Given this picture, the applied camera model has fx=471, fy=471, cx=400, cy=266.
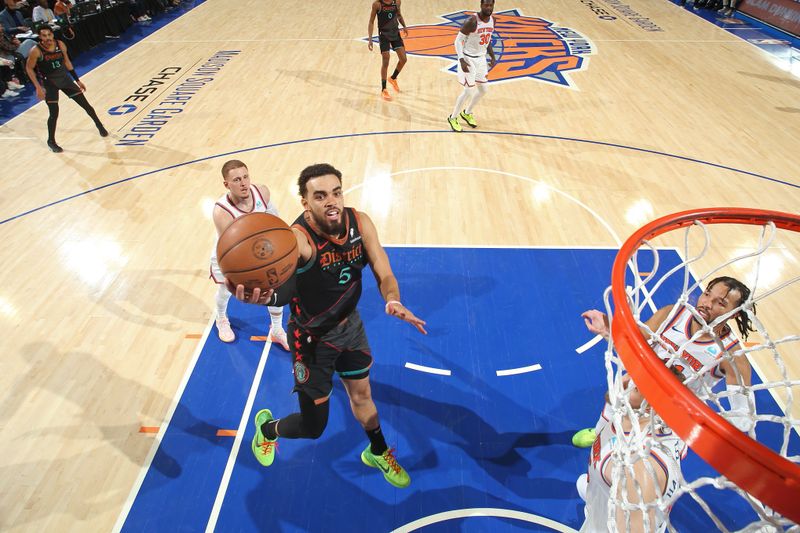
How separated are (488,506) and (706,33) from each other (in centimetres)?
1483

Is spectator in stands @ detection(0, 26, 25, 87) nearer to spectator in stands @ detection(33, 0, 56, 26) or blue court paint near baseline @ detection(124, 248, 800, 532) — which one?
spectator in stands @ detection(33, 0, 56, 26)

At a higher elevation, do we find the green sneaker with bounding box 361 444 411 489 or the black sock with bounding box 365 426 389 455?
the black sock with bounding box 365 426 389 455

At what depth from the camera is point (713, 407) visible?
9.64ft

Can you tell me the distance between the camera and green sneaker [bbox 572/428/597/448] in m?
3.46

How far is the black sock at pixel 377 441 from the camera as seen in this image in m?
3.22

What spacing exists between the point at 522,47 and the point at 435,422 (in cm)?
1064

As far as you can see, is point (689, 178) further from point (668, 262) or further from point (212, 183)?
point (212, 183)

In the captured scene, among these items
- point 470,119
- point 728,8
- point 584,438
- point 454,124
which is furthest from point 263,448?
point 728,8

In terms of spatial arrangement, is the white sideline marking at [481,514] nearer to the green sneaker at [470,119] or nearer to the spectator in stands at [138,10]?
the green sneaker at [470,119]

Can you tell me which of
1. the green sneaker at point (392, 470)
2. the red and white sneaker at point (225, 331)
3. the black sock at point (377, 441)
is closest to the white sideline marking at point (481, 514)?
the green sneaker at point (392, 470)

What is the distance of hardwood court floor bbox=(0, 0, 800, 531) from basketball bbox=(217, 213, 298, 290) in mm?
2047

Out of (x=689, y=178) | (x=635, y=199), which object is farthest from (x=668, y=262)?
(x=689, y=178)

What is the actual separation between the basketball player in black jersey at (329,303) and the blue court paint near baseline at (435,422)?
1.08ft

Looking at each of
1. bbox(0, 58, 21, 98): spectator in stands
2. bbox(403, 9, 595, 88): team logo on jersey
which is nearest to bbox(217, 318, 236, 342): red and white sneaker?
bbox(403, 9, 595, 88): team logo on jersey
